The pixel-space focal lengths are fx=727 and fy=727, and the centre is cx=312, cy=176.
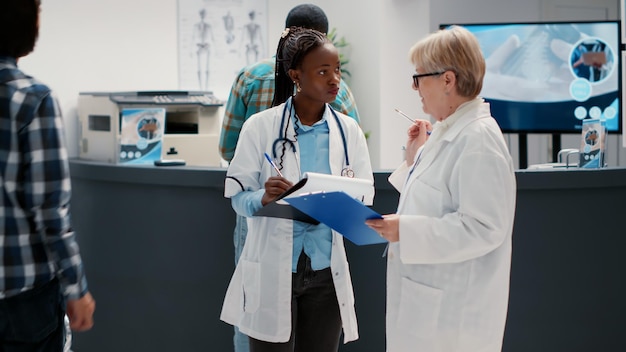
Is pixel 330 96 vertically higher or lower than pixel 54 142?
higher

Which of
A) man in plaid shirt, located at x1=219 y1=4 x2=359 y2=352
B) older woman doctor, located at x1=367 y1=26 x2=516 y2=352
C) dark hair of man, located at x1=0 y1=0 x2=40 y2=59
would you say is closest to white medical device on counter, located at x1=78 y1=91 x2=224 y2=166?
man in plaid shirt, located at x1=219 y1=4 x2=359 y2=352

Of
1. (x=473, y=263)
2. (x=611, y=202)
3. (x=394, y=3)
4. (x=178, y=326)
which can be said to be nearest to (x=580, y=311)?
(x=611, y=202)

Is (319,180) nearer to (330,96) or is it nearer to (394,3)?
(330,96)

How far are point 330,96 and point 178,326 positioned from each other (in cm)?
152

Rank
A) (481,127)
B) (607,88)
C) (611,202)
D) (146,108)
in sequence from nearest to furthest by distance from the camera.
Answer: (481,127) → (611,202) → (146,108) → (607,88)

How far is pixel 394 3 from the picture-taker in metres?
A: 4.81

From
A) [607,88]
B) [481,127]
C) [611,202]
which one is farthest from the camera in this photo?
[607,88]

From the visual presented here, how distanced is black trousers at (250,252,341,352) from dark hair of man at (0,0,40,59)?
912mm

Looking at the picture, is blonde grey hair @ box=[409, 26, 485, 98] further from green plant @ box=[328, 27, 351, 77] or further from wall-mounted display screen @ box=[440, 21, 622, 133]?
green plant @ box=[328, 27, 351, 77]

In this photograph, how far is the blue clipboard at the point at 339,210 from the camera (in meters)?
1.64

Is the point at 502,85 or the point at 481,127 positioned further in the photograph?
the point at 502,85

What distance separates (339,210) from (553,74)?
132 inches

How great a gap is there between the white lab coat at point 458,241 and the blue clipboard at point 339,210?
99 mm

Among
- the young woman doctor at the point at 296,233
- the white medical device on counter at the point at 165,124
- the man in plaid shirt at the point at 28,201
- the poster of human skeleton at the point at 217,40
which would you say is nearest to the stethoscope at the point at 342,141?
the young woman doctor at the point at 296,233
